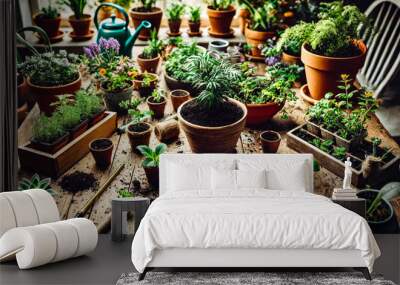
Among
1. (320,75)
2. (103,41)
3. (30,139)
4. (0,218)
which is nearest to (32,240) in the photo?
(0,218)

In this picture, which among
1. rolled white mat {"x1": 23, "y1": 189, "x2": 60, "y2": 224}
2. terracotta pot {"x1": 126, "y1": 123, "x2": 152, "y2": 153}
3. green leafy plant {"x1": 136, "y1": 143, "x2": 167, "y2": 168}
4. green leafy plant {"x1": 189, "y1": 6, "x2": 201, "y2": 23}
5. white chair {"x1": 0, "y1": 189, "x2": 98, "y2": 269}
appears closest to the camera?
white chair {"x1": 0, "y1": 189, "x2": 98, "y2": 269}

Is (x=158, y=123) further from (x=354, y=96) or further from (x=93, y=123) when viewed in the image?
(x=354, y=96)

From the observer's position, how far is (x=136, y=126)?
475 cm

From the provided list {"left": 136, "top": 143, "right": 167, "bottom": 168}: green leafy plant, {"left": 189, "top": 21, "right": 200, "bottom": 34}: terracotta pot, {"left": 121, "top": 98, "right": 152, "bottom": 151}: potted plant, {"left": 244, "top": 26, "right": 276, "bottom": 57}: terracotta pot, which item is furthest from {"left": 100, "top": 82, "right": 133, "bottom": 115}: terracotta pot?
{"left": 244, "top": 26, "right": 276, "bottom": 57}: terracotta pot

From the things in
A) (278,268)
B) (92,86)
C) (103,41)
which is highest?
(103,41)

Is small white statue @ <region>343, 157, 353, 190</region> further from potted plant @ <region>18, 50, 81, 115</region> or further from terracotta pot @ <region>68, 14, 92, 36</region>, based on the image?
terracotta pot @ <region>68, 14, 92, 36</region>

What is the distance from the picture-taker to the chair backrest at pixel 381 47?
469 cm

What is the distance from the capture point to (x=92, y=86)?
191 inches

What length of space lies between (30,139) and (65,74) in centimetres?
58

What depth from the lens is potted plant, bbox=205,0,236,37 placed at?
496cm

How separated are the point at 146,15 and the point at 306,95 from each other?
141cm

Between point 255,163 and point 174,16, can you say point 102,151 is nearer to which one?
point 255,163

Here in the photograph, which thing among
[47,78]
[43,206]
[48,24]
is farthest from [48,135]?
[48,24]

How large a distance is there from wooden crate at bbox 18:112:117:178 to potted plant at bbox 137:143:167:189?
41 cm
